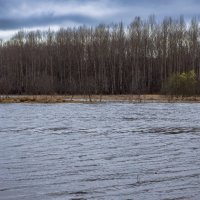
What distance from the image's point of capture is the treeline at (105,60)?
93.2 m

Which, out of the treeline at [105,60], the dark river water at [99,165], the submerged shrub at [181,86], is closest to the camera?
the dark river water at [99,165]

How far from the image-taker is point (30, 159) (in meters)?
15.2

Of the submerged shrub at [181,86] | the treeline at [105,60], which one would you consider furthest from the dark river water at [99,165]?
the treeline at [105,60]

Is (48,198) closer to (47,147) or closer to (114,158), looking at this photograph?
(114,158)

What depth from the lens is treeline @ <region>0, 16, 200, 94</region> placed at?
3671 inches

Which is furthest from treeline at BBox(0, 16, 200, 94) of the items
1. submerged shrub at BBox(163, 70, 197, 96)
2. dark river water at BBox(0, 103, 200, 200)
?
dark river water at BBox(0, 103, 200, 200)

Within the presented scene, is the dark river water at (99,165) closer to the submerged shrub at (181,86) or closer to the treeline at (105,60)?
the submerged shrub at (181,86)

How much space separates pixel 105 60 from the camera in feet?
335

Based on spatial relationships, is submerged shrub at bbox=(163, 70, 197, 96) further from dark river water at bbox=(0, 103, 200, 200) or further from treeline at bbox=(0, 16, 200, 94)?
dark river water at bbox=(0, 103, 200, 200)

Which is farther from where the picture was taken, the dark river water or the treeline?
the treeline

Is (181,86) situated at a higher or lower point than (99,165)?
higher

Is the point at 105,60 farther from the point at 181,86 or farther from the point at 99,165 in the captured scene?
the point at 99,165

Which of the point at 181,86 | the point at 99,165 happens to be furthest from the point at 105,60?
the point at 99,165

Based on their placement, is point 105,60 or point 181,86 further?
point 105,60
